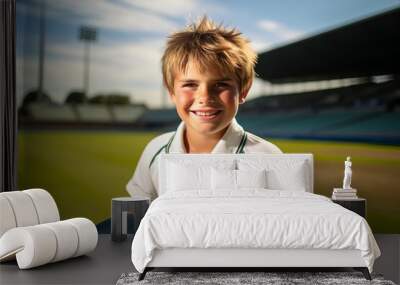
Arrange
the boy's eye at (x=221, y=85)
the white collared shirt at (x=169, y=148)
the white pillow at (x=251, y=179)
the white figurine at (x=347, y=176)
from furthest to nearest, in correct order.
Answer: the white collared shirt at (x=169, y=148) → the boy's eye at (x=221, y=85) → the white figurine at (x=347, y=176) → the white pillow at (x=251, y=179)

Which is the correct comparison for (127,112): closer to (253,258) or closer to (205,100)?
(205,100)

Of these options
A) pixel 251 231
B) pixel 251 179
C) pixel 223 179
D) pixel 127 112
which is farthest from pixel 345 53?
pixel 251 231

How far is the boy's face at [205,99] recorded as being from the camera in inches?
269

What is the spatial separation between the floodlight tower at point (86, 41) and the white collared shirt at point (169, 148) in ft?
3.28

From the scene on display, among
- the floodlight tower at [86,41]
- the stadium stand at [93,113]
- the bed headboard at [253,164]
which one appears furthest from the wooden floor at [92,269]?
the floodlight tower at [86,41]

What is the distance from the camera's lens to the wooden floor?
15.9 ft

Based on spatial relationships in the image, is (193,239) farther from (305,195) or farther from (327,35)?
(327,35)

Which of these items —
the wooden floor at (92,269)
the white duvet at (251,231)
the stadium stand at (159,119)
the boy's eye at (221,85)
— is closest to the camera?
the white duvet at (251,231)

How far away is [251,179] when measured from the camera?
620 centimetres

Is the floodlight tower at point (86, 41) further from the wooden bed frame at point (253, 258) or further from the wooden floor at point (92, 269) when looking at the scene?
the wooden bed frame at point (253, 258)

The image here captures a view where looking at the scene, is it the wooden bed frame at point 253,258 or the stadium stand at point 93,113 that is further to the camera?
the stadium stand at point 93,113

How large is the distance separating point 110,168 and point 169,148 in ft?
2.38

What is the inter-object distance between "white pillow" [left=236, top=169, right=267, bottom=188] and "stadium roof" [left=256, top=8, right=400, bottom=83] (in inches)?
55.2

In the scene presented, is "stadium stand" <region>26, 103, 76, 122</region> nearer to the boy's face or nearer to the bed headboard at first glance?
the boy's face
